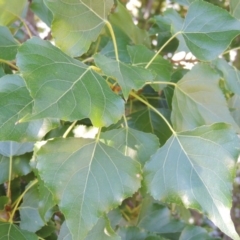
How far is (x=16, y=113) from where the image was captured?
1.63 feet

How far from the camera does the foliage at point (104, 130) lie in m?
0.47

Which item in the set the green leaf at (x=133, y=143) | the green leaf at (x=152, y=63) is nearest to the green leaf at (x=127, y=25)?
the green leaf at (x=152, y=63)

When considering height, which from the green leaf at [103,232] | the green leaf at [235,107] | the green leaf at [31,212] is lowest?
the green leaf at [31,212]

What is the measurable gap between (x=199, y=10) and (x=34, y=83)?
289 millimetres

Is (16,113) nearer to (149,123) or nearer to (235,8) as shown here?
(149,123)

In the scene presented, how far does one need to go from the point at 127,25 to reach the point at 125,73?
272mm

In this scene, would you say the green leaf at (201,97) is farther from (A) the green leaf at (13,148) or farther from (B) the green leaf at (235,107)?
(A) the green leaf at (13,148)

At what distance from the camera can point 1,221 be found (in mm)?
589

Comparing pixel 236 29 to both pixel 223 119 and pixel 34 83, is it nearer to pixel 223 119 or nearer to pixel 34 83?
pixel 223 119

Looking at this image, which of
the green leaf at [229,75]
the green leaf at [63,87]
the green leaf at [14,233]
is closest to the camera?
the green leaf at [63,87]

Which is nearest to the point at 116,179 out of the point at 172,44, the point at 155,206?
the point at 155,206

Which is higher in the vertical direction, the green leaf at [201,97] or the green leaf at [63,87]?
the green leaf at [63,87]

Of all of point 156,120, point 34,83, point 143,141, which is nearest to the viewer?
point 34,83

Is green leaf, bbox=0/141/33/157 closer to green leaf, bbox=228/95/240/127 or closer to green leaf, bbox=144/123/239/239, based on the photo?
green leaf, bbox=144/123/239/239
